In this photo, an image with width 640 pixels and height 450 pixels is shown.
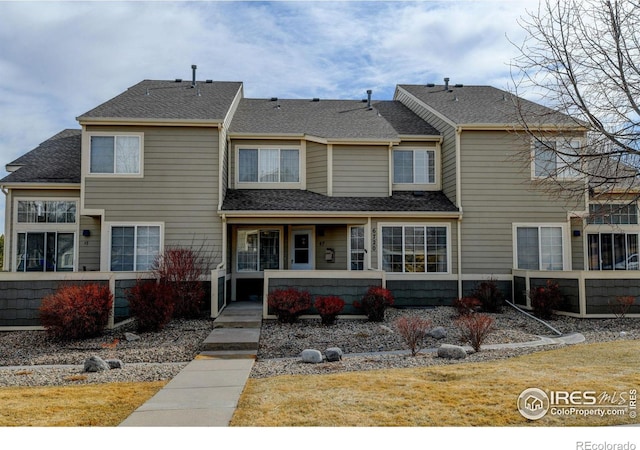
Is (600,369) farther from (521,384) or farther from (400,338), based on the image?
(400,338)

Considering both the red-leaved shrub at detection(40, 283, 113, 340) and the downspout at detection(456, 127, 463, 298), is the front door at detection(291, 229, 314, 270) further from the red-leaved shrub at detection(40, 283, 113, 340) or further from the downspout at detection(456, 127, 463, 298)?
the red-leaved shrub at detection(40, 283, 113, 340)

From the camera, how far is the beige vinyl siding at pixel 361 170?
1574 cm

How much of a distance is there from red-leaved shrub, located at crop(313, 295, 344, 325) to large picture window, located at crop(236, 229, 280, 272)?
4.42m

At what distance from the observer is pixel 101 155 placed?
1420 centimetres

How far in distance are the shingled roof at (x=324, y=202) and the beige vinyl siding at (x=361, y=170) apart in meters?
0.40

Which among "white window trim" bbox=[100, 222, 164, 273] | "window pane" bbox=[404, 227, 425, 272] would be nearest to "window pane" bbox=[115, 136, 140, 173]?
"white window trim" bbox=[100, 222, 164, 273]

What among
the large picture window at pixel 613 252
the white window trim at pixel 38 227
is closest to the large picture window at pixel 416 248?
the large picture window at pixel 613 252

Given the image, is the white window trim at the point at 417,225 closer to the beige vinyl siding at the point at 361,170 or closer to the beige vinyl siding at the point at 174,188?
the beige vinyl siding at the point at 361,170

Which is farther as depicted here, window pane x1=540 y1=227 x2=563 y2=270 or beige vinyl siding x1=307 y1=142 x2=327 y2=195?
beige vinyl siding x1=307 y1=142 x2=327 y2=195

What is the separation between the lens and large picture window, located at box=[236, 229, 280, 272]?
16.1 metres

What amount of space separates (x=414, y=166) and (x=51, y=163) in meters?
12.4

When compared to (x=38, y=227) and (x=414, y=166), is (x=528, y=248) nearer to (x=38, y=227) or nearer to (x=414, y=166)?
(x=414, y=166)

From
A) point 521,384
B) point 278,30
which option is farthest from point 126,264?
point 521,384

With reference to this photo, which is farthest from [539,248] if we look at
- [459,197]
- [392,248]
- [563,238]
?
[392,248]
